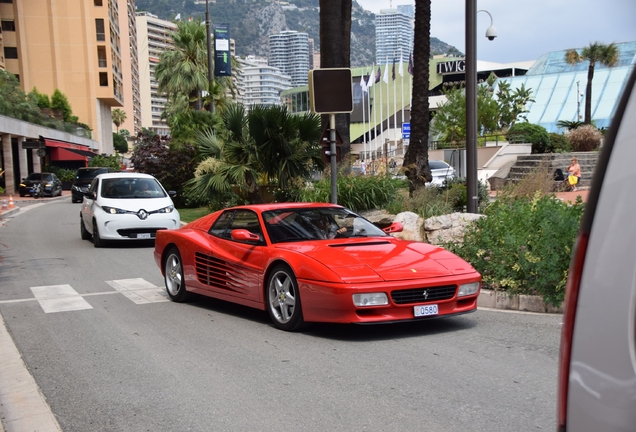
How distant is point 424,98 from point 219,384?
1271 cm

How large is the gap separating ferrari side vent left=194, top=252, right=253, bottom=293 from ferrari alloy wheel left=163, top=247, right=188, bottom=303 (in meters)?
0.55

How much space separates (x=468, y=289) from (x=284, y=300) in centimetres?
197

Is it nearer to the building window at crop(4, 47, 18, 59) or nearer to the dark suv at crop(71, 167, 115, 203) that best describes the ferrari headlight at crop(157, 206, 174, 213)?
the dark suv at crop(71, 167, 115, 203)

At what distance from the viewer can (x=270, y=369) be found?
637cm

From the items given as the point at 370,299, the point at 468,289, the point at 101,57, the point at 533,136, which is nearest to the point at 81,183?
the point at 533,136

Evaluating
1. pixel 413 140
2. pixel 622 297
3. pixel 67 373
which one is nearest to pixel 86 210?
pixel 413 140

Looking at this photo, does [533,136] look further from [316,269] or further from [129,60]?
[129,60]

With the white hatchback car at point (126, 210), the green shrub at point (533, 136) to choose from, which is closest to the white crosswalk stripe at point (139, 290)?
the white hatchback car at point (126, 210)

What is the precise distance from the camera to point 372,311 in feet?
23.4

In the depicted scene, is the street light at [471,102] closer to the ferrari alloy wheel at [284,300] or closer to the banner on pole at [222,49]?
the ferrari alloy wheel at [284,300]

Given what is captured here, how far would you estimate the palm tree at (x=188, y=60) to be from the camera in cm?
4975

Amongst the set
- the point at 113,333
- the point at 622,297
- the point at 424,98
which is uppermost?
the point at 424,98

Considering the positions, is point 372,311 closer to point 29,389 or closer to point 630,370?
point 29,389

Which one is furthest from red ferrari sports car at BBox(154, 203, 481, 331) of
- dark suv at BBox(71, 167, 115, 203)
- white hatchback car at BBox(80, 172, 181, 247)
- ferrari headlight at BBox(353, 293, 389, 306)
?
dark suv at BBox(71, 167, 115, 203)
